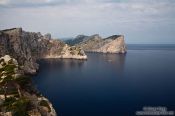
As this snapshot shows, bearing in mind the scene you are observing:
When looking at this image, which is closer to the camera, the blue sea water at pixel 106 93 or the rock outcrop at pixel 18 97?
the rock outcrop at pixel 18 97

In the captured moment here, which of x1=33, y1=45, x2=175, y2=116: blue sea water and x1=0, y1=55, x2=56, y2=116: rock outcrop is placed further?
x1=33, y1=45, x2=175, y2=116: blue sea water

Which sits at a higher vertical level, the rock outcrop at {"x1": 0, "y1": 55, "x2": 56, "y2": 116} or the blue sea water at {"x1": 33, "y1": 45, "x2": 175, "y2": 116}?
the rock outcrop at {"x1": 0, "y1": 55, "x2": 56, "y2": 116}

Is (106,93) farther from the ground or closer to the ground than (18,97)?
closer to the ground

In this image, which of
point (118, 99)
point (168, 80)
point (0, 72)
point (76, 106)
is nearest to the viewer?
point (0, 72)

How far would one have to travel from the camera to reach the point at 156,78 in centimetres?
17538

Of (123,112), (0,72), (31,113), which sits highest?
(0,72)

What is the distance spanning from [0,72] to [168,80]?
11162cm

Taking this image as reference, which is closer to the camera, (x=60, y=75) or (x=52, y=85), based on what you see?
(x=52, y=85)

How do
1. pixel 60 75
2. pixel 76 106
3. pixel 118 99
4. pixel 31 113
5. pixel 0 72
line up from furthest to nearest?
1. pixel 60 75
2. pixel 118 99
3. pixel 76 106
4. pixel 0 72
5. pixel 31 113

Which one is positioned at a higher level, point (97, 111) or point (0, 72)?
point (0, 72)

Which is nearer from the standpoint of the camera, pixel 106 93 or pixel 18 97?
pixel 18 97

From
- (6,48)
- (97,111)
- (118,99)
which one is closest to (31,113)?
(97,111)

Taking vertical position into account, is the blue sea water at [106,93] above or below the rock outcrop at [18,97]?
below

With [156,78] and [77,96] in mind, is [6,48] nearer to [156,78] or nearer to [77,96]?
[77,96]
